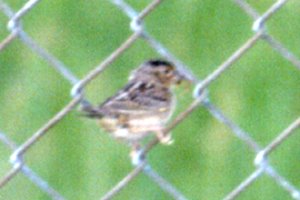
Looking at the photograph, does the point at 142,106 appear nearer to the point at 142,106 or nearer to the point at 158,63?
the point at 142,106

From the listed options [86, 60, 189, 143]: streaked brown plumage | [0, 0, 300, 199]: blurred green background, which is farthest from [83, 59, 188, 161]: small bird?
[0, 0, 300, 199]: blurred green background

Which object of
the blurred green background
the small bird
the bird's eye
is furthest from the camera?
the blurred green background

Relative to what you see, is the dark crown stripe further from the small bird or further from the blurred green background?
the blurred green background

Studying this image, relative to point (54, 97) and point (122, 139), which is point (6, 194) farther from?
point (122, 139)

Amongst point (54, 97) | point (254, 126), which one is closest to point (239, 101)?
point (254, 126)

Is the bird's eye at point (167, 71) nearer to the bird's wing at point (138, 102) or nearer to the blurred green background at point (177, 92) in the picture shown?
the bird's wing at point (138, 102)

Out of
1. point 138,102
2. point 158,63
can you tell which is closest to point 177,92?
point 158,63

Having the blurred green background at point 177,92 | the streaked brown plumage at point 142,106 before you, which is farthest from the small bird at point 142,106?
the blurred green background at point 177,92
